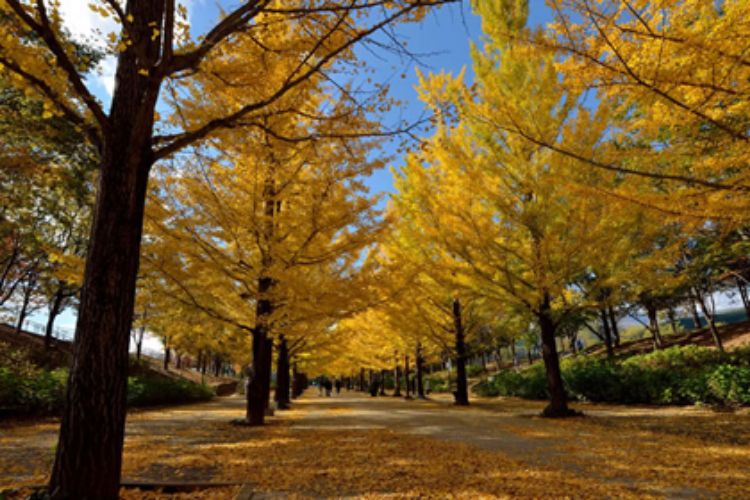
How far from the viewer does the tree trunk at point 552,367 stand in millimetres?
8484

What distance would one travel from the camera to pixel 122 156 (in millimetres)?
3252

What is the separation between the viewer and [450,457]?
458 cm

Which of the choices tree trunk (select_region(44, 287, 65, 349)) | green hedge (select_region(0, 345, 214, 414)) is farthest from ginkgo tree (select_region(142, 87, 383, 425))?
tree trunk (select_region(44, 287, 65, 349))

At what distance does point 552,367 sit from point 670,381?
3.76 metres

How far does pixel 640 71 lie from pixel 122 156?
15.2 ft

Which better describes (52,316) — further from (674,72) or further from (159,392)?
(674,72)

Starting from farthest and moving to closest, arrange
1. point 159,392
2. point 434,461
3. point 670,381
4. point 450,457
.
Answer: point 159,392
point 670,381
point 450,457
point 434,461

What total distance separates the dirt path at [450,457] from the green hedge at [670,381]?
2.84 feet

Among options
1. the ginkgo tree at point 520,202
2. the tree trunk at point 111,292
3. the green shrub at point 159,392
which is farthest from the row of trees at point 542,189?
the green shrub at point 159,392

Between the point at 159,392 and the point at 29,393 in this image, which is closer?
the point at 29,393

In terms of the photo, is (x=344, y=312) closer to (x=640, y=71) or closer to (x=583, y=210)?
(x=583, y=210)

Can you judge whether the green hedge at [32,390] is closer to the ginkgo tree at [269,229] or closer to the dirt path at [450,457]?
the dirt path at [450,457]

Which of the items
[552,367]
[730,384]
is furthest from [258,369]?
[730,384]

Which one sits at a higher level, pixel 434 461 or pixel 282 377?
pixel 282 377
